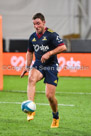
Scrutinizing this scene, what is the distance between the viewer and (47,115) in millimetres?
8188

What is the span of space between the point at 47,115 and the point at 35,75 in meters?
1.81

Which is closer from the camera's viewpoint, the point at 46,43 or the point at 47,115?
the point at 46,43

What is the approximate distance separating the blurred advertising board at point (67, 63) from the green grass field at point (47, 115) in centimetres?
421

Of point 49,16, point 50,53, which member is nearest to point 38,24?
point 50,53

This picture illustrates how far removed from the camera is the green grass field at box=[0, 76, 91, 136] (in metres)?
6.52

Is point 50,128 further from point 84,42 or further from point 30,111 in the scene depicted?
point 84,42

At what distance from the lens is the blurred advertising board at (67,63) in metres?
17.7

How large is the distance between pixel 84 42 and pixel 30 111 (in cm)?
1728

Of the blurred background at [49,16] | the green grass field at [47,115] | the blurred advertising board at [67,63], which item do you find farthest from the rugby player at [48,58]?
the blurred background at [49,16]

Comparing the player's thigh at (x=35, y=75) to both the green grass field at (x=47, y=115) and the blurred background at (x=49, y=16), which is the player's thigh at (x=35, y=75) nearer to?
the green grass field at (x=47, y=115)

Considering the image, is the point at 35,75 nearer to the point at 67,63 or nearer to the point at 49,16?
the point at 67,63

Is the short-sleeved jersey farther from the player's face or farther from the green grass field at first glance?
the green grass field

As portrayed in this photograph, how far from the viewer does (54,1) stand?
26.5 meters

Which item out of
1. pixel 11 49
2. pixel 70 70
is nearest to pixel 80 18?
pixel 11 49
